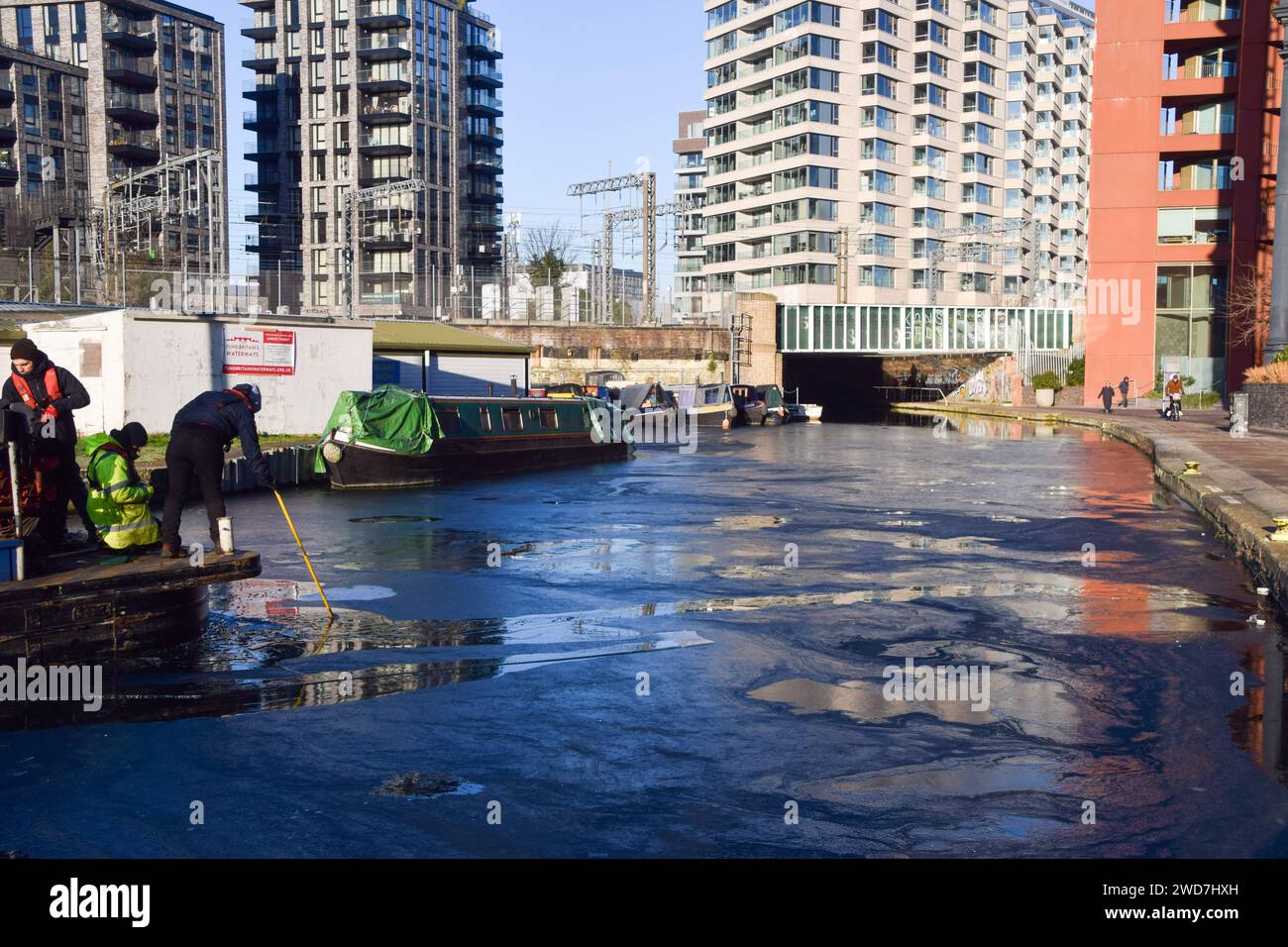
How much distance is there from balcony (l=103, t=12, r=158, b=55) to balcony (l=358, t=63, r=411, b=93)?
50.6 feet

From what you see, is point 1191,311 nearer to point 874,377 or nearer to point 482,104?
point 874,377

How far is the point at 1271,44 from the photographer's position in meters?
54.4

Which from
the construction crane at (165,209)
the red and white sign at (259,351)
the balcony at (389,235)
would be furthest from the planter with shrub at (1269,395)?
the balcony at (389,235)

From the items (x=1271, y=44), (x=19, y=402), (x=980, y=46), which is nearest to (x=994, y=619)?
(x=19, y=402)

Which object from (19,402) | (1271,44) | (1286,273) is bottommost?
(19,402)

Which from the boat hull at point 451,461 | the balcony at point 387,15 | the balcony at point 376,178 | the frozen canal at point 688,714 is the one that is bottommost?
the frozen canal at point 688,714

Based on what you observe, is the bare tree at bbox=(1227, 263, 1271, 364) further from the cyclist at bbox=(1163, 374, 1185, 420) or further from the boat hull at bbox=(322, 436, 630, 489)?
the boat hull at bbox=(322, 436, 630, 489)

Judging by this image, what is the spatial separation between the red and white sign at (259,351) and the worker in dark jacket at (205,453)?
18.9m

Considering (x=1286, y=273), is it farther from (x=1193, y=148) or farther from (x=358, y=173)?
(x=358, y=173)

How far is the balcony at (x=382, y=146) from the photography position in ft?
309

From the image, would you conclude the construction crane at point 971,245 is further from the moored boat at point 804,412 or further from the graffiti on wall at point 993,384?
the moored boat at point 804,412

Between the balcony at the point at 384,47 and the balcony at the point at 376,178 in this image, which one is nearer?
the balcony at the point at 384,47

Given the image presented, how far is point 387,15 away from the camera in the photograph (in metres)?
92.8

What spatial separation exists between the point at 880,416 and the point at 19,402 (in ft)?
205
